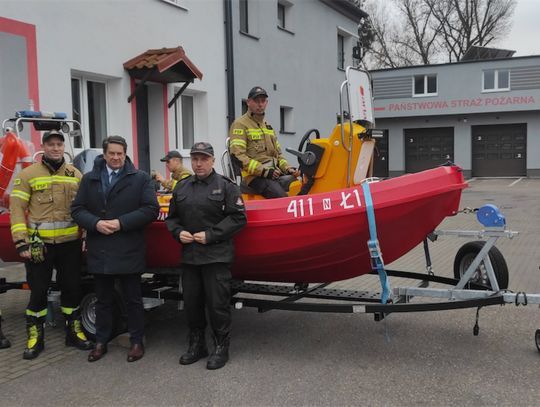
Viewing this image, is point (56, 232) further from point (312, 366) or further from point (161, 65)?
point (161, 65)

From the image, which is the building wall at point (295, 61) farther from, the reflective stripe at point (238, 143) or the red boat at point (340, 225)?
the red boat at point (340, 225)

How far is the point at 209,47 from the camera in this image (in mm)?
12156

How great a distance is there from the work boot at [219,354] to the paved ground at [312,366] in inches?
3.5

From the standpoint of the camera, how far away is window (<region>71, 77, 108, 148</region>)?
9.38 metres

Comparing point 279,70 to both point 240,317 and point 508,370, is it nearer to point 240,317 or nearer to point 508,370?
point 240,317

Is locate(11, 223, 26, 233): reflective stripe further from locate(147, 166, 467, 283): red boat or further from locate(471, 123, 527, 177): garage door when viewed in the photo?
locate(471, 123, 527, 177): garage door

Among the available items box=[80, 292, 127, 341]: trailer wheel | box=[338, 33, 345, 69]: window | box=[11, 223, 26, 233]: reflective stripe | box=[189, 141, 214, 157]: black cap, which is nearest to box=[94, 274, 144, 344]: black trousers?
box=[80, 292, 127, 341]: trailer wheel

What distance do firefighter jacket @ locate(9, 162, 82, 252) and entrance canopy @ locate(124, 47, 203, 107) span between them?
506 centimetres

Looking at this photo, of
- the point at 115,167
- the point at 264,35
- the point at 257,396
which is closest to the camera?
the point at 257,396

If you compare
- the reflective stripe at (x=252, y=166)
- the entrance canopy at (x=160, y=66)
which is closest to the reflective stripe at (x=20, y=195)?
the reflective stripe at (x=252, y=166)

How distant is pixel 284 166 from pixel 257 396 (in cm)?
240

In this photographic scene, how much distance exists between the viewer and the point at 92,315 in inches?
201

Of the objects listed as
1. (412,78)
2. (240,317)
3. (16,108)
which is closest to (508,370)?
(240,317)

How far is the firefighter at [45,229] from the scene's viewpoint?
4547mm
